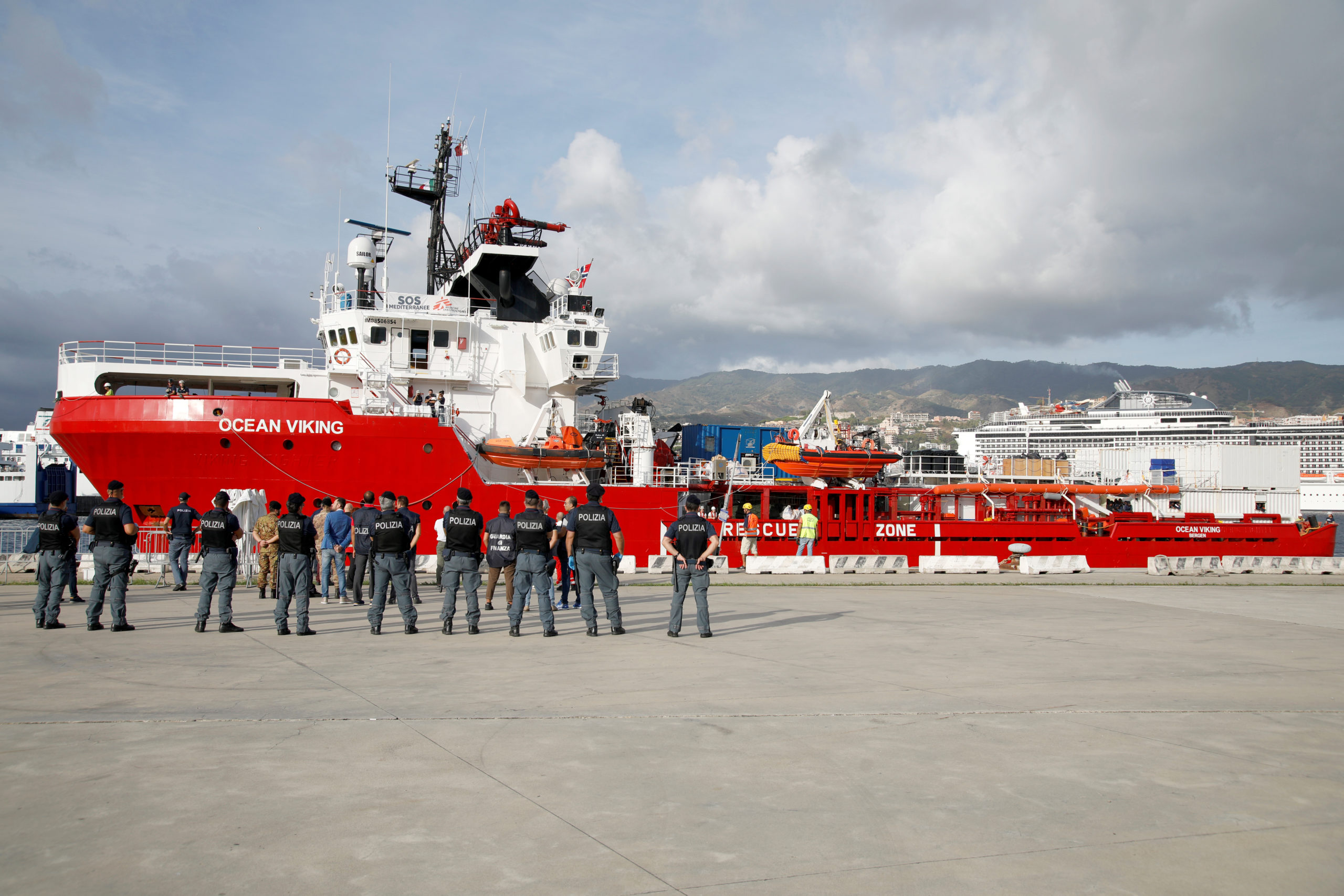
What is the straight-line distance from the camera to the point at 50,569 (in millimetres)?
8398

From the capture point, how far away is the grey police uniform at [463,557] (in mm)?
8477

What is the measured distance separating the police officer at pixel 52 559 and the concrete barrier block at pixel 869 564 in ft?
43.2

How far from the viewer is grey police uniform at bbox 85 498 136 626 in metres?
8.19

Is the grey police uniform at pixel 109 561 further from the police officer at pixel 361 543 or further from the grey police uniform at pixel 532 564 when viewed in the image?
the grey police uniform at pixel 532 564

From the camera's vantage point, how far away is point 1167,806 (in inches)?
143

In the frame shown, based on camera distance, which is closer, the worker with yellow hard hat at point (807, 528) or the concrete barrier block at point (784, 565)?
the concrete barrier block at point (784, 565)

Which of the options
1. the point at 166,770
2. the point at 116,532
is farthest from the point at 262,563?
the point at 166,770

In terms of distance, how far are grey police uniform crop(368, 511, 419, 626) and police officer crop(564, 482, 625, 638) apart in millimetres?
1700

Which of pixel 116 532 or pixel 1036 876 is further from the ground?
pixel 116 532

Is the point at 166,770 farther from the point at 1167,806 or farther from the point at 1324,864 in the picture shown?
the point at 1324,864

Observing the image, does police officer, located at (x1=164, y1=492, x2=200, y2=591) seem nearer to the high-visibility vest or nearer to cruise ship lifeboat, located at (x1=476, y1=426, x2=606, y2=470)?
cruise ship lifeboat, located at (x1=476, y1=426, x2=606, y2=470)

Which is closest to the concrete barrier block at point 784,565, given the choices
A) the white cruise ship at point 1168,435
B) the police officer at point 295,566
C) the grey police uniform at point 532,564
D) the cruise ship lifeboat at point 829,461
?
the cruise ship lifeboat at point 829,461

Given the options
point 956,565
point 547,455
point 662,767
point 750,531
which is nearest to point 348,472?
point 547,455

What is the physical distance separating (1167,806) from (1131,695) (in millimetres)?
2539
